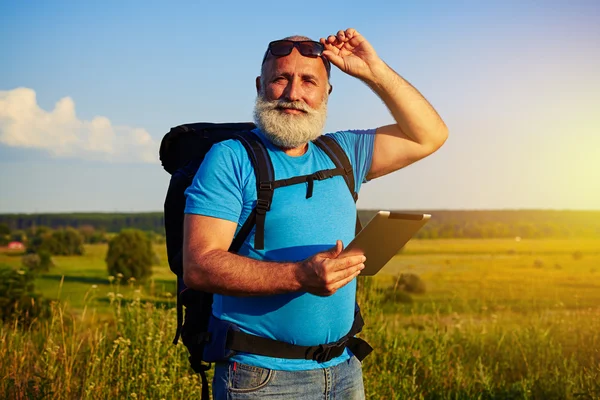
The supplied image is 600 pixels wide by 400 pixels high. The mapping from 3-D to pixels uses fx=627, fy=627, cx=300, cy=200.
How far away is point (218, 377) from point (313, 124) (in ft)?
4.17

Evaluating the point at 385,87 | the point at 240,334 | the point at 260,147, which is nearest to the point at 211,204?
the point at 260,147

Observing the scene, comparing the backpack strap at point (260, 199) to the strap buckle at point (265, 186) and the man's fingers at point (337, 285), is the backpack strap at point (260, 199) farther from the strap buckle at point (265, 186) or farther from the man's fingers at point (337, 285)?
the man's fingers at point (337, 285)

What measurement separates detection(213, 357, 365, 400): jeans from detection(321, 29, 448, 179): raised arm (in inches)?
47.4

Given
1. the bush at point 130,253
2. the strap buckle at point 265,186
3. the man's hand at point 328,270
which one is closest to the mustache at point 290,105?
the strap buckle at point 265,186

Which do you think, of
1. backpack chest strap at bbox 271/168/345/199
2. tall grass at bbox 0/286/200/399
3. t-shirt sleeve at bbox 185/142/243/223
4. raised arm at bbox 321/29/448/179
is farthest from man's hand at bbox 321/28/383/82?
tall grass at bbox 0/286/200/399

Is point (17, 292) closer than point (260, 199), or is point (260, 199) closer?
point (260, 199)

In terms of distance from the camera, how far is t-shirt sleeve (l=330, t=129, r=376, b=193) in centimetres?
331

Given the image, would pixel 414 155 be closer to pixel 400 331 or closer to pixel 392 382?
pixel 392 382

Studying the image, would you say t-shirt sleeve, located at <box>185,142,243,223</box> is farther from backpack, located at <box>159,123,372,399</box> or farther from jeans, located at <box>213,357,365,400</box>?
jeans, located at <box>213,357,365,400</box>

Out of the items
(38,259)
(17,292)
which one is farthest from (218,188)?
(38,259)

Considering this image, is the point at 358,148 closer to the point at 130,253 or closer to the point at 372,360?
the point at 372,360

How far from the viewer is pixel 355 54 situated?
3.47 meters

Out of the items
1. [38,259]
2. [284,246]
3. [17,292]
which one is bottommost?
[38,259]

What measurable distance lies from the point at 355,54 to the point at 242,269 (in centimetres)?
152
